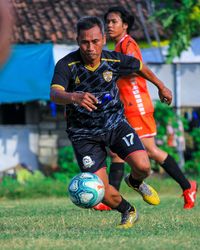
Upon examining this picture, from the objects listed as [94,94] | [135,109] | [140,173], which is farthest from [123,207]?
[135,109]

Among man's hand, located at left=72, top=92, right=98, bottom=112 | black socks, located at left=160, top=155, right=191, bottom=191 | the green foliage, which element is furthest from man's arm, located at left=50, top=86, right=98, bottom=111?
the green foliage

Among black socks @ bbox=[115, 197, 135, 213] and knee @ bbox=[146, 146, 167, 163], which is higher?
black socks @ bbox=[115, 197, 135, 213]

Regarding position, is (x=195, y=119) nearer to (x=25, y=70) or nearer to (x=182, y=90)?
(x=182, y=90)

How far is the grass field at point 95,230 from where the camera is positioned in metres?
7.02

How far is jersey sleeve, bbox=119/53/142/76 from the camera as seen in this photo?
898 cm

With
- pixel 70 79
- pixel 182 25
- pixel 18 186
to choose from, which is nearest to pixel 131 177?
pixel 70 79

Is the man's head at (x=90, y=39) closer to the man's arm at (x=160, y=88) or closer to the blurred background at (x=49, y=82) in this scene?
the man's arm at (x=160, y=88)

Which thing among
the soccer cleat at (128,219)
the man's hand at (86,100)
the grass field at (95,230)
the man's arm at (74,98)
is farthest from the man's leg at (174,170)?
the man's hand at (86,100)

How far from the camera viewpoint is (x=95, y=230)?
830 cm

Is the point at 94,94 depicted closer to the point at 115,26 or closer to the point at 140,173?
the point at 140,173

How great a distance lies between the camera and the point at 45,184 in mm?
18016

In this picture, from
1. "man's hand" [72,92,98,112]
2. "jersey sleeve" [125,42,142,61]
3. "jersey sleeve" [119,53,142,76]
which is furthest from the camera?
"jersey sleeve" [125,42,142,61]

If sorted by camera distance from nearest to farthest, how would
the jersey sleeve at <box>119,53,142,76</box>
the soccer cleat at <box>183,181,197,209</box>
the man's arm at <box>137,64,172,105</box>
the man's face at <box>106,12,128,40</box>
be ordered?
the jersey sleeve at <box>119,53,142,76</box> < the man's arm at <box>137,64,172,105</box> < the man's face at <box>106,12,128,40</box> < the soccer cleat at <box>183,181,197,209</box>

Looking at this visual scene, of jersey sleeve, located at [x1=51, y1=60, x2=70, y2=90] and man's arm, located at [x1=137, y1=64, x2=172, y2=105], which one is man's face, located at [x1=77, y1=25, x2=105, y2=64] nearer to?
jersey sleeve, located at [x1=51, y1=60, x2=70, y2=90]
